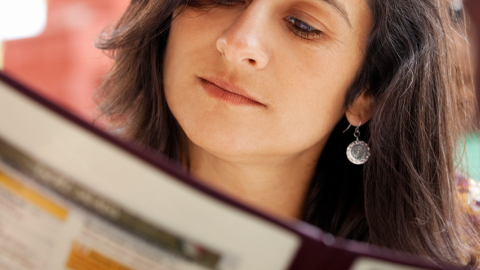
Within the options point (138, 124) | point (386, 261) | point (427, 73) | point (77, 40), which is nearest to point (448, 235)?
point (427, 73)

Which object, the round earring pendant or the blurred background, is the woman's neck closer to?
the round earring pendant

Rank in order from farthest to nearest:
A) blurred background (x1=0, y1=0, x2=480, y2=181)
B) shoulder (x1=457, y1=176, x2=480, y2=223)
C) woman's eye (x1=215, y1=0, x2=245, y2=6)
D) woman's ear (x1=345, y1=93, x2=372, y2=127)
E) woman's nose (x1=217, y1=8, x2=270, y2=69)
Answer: blurred background (x1=0, y1=0, x2=480, y2=181) → shoulder (x1=457, y1=176, x2=480, y2=223) → woman's ear (x1=345, y1=93, x2=372, y2=127) → woman's eye (x1=215, y1=0, x2=245, y2=6) → woman's nose (x1=217, y1=8, x2=270, y2=69)

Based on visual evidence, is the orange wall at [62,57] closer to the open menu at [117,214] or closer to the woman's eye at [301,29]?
the woman's eye at [301,29]

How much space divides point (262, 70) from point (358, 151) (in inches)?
16.3

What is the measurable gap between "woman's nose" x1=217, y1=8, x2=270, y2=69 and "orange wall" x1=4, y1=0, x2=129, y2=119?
2.38 meters

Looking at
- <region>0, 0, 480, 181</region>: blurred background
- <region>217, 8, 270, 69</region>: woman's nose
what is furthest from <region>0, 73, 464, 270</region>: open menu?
<region>0, 0, 480, 181</region>: blurred background

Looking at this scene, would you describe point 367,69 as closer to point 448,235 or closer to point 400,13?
point 400,13

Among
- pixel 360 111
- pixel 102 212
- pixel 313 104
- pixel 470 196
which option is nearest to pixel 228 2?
pixel 313 104

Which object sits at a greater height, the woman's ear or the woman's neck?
the woman's ear

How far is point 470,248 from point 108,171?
3.33 ft

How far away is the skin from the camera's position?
90 cm

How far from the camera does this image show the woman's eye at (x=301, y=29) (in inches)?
37.1

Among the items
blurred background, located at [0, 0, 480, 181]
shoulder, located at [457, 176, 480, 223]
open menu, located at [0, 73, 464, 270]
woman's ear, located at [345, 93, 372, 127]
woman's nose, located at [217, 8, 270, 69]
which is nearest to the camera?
open menu, located at [0, 73, 464, 270]

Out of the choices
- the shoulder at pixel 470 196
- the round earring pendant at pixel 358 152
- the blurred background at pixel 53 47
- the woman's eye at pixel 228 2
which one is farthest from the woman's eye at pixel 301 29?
the blurred background at pixel 53 47
